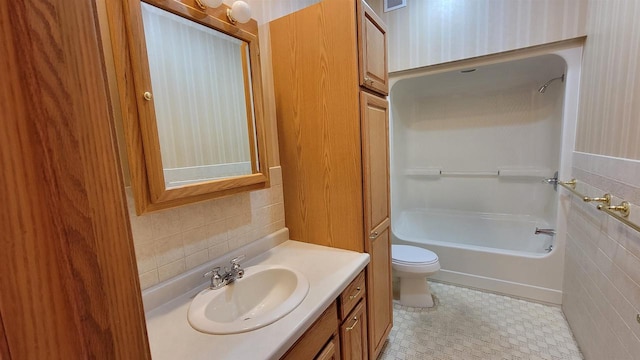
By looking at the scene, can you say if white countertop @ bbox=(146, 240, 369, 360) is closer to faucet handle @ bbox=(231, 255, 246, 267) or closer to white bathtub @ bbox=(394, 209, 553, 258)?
faucet handle @ bbox=(231, 255, 246, 267)

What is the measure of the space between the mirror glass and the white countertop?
0.45 metres

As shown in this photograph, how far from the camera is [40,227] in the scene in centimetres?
27

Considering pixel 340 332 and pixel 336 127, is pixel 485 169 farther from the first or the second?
pixel 340 332

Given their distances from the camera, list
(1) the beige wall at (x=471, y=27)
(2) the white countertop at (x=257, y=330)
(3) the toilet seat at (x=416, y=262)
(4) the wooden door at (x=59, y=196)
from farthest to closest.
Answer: (3) the toilet seat at (x=416, y=262) → (1) the beige wall at (x=471, y=27) → (2) the white countertop at (x=257, y=330) → (4) the wooden door at (x=59, y=196)

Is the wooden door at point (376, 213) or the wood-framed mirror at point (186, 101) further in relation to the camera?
the wooden door at point (376, 213)

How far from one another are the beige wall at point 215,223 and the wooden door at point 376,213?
0.51 meters

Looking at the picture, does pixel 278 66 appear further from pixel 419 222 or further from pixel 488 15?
pixel 419 222

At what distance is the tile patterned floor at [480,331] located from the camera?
1.67m

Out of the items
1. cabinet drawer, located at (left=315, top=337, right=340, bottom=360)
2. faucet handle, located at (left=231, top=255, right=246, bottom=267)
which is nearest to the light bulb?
faucet handle, located at (left=231, top=255, right=246, bottom=267)

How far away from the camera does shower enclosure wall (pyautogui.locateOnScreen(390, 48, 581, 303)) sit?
223 cm

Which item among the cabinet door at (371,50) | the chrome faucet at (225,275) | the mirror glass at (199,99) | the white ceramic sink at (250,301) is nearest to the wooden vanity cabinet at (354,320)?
the white ceramic sink at (250,301)

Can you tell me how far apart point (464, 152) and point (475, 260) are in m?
1.31

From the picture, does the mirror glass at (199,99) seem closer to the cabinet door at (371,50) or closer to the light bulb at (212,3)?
the light bulb at (212,3)

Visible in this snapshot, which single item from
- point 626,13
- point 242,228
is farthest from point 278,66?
point 626,13
